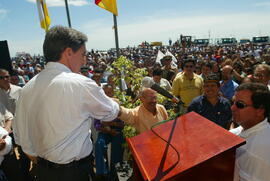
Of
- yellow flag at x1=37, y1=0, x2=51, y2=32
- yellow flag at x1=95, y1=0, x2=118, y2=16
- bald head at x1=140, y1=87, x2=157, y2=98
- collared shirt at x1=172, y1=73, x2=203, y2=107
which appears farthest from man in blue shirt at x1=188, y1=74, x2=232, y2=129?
yellow flag at x1=37, y1=0, x2=51, y2=32

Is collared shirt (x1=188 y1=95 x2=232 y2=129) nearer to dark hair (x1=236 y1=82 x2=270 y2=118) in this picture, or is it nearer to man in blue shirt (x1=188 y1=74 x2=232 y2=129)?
man in blue shirt (x1=188 y1=74 x2=232 y2=129)

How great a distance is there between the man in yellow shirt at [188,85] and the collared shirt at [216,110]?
132cm

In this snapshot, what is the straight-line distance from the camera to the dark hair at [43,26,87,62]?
1.70 metres

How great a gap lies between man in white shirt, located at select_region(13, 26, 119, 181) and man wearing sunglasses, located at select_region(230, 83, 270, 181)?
1.06 metres

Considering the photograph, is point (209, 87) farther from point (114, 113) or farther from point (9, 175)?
point (9, 175)

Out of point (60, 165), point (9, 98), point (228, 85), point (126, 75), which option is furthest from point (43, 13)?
point (60, 165)

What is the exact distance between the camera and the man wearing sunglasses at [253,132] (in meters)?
1.51

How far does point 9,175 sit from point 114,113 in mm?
2674

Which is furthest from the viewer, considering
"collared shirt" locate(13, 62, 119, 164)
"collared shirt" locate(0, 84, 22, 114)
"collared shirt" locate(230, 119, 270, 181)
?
"collared shirt" locate(0, 84, 22, 114)

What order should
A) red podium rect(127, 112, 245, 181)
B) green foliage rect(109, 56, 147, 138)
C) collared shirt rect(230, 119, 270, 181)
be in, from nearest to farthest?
red podium rect(127, 112, 245, 181), collared shirt rect(230, 119, 270, 181), green foliage rect(109, 56, 147, 138)

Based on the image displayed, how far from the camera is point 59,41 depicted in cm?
170

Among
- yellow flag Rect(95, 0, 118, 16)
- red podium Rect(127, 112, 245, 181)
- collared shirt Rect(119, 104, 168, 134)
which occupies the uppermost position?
yellow flag Rect(95, 0, 118, 16)

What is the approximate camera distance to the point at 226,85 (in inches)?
201

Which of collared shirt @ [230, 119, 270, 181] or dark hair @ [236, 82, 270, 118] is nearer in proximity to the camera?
collared shirt @ [230, 119, 270, 181]
